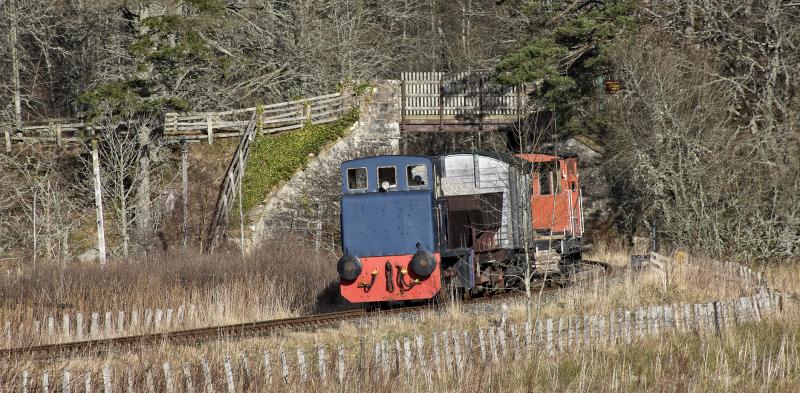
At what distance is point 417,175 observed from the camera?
18938 mm

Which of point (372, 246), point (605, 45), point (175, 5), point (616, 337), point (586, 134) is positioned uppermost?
point (175, 5)

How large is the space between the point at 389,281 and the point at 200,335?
400 centimetres

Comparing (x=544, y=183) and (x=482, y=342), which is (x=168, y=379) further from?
(x=544, y=183)

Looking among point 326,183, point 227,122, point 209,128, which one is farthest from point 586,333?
point 209,128

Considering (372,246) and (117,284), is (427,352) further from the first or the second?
(117,284)

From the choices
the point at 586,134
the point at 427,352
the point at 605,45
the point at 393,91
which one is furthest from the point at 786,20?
the point at 427,352

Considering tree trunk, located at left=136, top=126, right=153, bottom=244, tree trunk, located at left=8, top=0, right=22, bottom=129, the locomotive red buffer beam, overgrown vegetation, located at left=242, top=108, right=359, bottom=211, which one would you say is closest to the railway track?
the locomotive red buffer beam

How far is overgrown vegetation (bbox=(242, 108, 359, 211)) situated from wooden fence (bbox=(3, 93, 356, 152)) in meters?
0.38

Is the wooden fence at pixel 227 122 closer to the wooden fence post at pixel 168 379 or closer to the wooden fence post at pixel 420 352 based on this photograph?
the wooden fence post at pixel 420 352

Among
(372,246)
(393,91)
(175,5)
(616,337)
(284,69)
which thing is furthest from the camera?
(284,69)

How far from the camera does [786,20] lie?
29.2 m

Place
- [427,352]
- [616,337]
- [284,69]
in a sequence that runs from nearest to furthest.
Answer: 1. [427,352]
2. [616,337]
3. [284,69]

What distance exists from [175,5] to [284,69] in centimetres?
737

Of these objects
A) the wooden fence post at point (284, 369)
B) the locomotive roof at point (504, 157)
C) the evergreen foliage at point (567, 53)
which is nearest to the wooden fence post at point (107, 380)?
the wooden fence post at point (284, 369)
